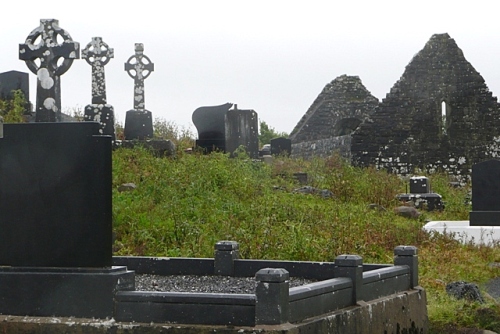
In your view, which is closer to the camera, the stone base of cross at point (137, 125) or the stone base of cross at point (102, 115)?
the stone base of cross at point (102, 115)

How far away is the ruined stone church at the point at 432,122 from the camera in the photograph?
31406 millimetres

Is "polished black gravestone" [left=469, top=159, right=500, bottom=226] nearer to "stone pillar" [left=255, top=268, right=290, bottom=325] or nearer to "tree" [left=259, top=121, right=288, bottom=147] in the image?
"stone pillar" [left=255, top=268, right=290, bottom=325]

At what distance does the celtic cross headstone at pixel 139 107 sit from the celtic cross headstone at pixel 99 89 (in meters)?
1.03

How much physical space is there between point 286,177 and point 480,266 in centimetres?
1017

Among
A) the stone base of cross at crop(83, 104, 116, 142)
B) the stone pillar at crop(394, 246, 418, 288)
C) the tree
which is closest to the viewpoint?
the stone pillar at crop(394, 246, 418, 288)

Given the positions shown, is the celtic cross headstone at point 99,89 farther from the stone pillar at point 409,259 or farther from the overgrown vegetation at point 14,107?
the stone pillar at point 409,259

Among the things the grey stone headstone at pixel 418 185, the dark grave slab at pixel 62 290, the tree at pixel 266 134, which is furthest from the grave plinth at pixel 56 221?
the tree at pixel 266 134

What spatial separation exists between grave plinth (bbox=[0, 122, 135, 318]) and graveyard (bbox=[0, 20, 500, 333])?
11mm

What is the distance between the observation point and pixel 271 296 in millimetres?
6781

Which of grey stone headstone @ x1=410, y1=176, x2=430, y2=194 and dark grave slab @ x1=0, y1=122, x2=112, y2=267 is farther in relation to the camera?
grey stone headstone @ x1=410, y1=176, x2=430, y2=194

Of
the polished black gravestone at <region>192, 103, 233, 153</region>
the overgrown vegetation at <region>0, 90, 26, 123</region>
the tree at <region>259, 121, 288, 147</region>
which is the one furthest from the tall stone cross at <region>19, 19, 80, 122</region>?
the tree at <region>259, 121, 288, 147</region>

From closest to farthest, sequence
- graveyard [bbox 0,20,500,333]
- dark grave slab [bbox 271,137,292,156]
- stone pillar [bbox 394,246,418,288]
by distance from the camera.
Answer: graveyard [bbox 0,20,500,333], stone pillar [bbox 394,246,418,288], dark grave slab [bbox 271,137,292,156]

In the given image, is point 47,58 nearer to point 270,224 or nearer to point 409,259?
point 270,224

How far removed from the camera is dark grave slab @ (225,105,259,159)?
79.2ft
